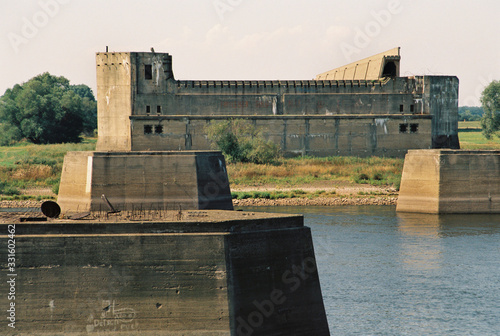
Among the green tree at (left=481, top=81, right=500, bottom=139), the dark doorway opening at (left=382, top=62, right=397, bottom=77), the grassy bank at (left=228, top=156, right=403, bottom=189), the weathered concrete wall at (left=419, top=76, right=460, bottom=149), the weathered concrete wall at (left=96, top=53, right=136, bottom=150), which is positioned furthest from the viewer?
the green tree at (left=481, top=81, right=500, bottom=139)

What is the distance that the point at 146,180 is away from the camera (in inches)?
1208

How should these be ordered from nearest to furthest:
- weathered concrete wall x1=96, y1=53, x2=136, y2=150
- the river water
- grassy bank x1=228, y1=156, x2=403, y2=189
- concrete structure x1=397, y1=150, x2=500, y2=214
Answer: the river water, concrete structure x1=397, y1=150, x2=500, y2=214, grassy bank x1=228, y1=156, x2=403, y2=189, weathered concrete wall x1=96, y1=53, x2=136, y2=150

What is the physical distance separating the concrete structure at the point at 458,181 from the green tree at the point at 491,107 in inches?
2187

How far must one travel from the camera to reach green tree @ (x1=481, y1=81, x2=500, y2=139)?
94.3m

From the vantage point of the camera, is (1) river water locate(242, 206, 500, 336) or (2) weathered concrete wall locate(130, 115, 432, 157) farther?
(2) weathered concrete wall locate(130, 115, 432, 157)

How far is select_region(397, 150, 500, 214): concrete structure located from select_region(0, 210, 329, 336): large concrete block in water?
2756 cm

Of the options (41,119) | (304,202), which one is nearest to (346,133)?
(304,202)

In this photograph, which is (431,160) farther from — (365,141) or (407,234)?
(365,141)

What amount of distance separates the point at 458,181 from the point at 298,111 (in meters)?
19.2

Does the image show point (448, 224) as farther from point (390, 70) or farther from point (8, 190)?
point (8, 190)

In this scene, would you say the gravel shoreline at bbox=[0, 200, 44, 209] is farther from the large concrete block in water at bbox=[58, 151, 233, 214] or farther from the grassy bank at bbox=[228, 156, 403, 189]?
the large concrete block in water at bbox=[58, 151, 233, 214]

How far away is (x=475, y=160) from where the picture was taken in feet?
136

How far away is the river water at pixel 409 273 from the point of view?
69.0 feet

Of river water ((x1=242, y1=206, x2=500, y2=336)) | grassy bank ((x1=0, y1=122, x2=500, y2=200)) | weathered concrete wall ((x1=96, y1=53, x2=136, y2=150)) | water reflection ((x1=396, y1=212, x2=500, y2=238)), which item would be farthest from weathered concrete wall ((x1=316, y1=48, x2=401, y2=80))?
river water ((x1=242, y1=206, x2=500, y2=336))
